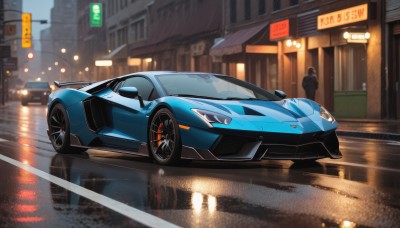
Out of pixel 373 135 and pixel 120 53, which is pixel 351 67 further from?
pixel 120 53

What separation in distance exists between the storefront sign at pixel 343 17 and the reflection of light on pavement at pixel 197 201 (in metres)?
16.7

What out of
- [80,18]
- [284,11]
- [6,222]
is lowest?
[6,222]

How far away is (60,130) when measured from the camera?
969cm

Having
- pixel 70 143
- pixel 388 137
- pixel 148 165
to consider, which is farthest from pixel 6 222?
pixel 388 137

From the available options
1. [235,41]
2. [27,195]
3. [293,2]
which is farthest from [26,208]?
[235,41]

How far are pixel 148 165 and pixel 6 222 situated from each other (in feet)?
10.9

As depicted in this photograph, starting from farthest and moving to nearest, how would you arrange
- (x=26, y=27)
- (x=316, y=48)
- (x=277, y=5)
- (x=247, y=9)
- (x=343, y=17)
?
1. (x=26, y=27)
2. (x=247, y=9)
3. (x=277, y=5)
4. (x=316, y=48)
5. (x=343, y=17)

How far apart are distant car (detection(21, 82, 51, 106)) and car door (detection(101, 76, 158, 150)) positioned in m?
38.2

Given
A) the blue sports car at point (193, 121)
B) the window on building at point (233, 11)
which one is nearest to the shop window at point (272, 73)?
the window on building at point (233, 11)

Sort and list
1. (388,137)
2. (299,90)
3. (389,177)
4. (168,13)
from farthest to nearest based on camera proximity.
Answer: (168,13), (299,90), (388,137), (389,177)

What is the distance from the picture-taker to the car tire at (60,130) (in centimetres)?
943

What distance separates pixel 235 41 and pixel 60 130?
841 inches

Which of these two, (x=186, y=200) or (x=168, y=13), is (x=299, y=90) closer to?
(x=168, y=13)

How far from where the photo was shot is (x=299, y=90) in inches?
1089
